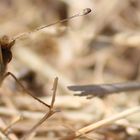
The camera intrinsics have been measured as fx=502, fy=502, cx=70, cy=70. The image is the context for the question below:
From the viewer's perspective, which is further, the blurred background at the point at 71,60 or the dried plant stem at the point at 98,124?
the blurred background at the point at 71,60

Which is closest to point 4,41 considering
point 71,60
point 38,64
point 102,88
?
point 102,88

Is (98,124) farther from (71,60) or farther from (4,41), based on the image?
(71,60)

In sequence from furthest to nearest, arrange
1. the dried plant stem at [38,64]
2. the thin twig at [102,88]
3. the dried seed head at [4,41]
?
the dried plant stem at [38,64]
the thin twig at [102,88]
the dried seed head at [4,41]

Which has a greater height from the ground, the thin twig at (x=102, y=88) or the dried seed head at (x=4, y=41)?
the dried seed head at (x=4, y=41)

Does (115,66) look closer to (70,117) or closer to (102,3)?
(102,3)

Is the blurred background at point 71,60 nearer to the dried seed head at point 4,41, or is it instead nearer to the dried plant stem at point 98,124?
the dried plant stem at point 98,124

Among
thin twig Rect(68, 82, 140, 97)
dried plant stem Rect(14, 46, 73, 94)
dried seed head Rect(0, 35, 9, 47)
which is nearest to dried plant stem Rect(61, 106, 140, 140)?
thin twig Rect(68, 82, 140, 97)

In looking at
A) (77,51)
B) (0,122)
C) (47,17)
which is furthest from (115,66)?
(0,122)

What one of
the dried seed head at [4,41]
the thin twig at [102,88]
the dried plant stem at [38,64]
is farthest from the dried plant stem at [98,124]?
the dried plant stem at [38,64]
